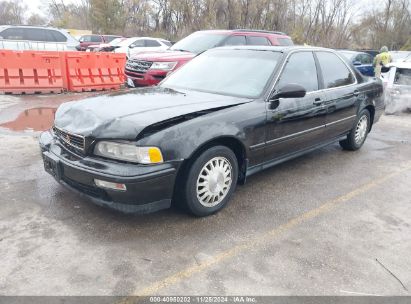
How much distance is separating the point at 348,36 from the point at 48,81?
38659 mm

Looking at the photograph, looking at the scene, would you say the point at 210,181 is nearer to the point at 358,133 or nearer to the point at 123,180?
the point at 123,180

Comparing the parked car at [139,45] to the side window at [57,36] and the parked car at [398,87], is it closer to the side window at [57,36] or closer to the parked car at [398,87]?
the side window at [57,36]

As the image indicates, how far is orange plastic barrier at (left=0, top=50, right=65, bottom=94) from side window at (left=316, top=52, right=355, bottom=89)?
292 inches

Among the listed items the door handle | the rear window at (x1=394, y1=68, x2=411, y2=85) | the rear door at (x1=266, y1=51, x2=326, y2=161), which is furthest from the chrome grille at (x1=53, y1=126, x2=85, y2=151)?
the rear window at (x1=394, y1=68, x2=411, y2=85)

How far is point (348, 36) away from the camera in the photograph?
135 feet

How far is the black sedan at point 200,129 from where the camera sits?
3.10 meters

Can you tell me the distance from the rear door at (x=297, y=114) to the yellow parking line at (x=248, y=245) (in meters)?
0.79

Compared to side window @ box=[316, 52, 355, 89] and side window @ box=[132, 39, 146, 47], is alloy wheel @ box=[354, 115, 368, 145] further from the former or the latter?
side window @ box=[132, 39, 146, 47]

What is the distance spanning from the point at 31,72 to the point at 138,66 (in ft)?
10.5

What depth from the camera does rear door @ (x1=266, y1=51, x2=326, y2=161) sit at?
412cm

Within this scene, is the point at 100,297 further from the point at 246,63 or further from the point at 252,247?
the point at 246,63

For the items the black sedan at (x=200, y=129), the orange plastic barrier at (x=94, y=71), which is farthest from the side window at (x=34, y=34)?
the black sedan at (x=200, y=129)

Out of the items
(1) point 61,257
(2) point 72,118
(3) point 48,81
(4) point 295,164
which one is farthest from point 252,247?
(3) point 48,81

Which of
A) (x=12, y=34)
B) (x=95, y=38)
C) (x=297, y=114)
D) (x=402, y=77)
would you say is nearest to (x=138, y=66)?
(x=297, y=114)
